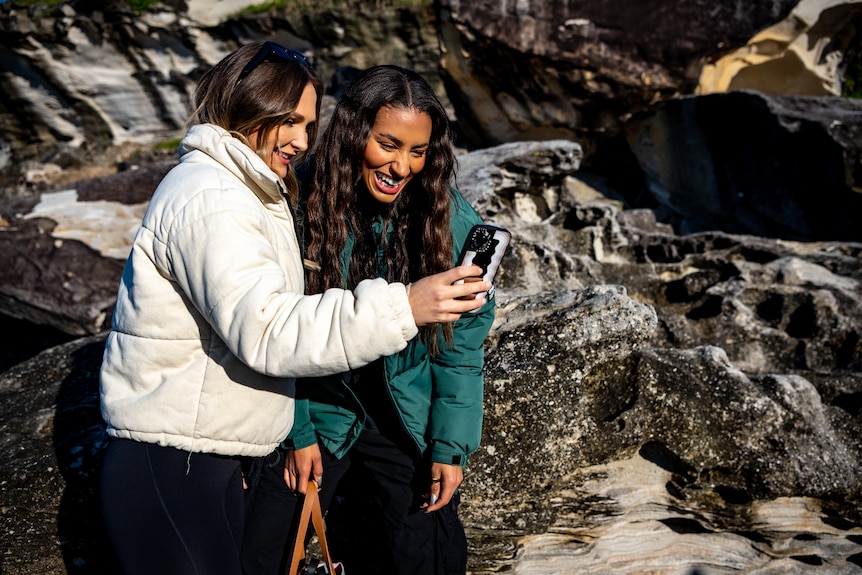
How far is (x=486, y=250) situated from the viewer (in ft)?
5.63

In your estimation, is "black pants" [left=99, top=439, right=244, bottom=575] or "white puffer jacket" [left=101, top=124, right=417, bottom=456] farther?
"black pants" [left=99, top=439, right=244, bottom=575]

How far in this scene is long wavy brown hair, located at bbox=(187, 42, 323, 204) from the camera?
160 cm

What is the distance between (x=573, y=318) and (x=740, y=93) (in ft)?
20.4

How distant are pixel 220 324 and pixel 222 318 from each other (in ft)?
0.05

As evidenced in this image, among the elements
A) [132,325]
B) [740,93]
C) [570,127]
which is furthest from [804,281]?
[570,127]

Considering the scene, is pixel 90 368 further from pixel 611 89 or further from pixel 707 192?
pixel 707 192

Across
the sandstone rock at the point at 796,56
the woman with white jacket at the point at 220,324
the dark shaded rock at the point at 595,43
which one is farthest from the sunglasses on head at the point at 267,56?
the sandstone rock at the point at 796,56

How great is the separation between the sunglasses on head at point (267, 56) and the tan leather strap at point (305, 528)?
112 cm

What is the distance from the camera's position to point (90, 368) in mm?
2938

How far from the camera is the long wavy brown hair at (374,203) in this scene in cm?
187

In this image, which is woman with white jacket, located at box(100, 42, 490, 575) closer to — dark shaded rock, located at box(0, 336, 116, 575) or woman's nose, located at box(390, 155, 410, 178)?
woman's nose, located at box(390, 155, 410, 178)

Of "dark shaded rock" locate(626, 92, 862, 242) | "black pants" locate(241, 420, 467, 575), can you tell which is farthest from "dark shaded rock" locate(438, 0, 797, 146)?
"black pants" locate(241, 420, 467, 575)

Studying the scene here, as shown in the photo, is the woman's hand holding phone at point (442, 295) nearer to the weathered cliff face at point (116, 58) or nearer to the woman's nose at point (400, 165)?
the woman's nose at point (400, 165)

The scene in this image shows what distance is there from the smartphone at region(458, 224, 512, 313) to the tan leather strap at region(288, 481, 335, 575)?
2.56 ft
